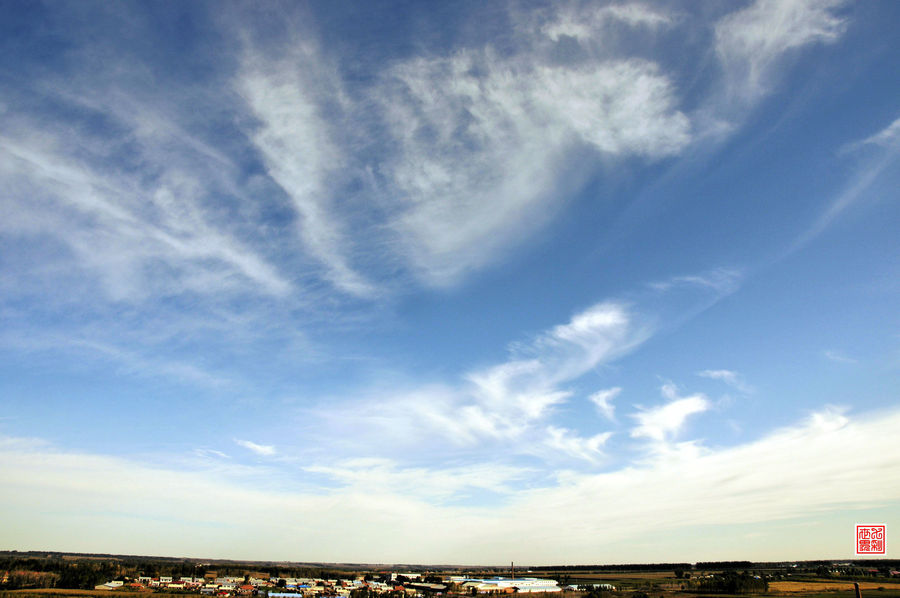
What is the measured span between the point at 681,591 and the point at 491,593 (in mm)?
53912

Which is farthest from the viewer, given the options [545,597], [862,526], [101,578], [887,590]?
[101,578]

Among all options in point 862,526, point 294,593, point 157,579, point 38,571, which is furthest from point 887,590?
point 38,571

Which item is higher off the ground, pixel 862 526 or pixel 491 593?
pixel 862 526

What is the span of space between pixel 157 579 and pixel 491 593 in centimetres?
9937

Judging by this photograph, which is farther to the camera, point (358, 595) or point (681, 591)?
point (681, 591)

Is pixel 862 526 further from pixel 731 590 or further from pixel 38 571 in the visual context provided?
pixel 38 571

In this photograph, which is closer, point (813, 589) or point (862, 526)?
point (862, 526)

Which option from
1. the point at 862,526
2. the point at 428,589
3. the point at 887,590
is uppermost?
the point at 862,526

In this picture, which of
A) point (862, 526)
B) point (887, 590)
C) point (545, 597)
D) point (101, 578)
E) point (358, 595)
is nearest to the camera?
point (862, 526)

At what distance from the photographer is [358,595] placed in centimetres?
12812

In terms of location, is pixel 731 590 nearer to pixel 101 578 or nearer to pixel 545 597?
pixel 545 597

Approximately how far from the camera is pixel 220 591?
131 meters

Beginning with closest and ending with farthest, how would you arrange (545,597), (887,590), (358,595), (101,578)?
1. (887,590)
2. (358,595)
3. (545,597)
4. (101,578)

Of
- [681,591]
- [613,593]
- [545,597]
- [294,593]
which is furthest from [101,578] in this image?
[681,591]
